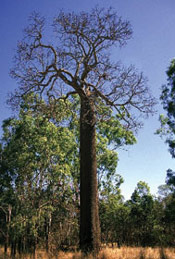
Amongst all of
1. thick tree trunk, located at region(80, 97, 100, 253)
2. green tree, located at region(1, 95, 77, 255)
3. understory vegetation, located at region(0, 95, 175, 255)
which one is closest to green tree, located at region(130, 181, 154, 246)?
understory vegetation, located at region(0, 95, 175, 255)

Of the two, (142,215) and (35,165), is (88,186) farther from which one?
(142,215)

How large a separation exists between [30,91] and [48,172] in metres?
6.77

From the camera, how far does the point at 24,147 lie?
1349 cm

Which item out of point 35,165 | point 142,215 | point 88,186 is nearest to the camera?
point 88,186

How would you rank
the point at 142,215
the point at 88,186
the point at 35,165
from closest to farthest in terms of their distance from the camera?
the point at 88,186, the point at 35,165, the point at 142,215

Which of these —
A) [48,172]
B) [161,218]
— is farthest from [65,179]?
[161,218]

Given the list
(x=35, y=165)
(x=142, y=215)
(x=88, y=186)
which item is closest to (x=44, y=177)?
(x=35, y=165)

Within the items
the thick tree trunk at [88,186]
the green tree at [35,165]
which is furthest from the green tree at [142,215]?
the thick tree trunk at [88,186]

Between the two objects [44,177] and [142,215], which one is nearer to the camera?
[44,177]

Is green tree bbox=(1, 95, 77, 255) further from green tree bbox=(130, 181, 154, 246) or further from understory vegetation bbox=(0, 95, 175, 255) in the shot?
green tree bbox=(130, 181, 154, 246)

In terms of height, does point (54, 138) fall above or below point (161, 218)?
above

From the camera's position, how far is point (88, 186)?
6016 mm

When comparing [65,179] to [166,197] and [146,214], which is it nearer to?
[146,214]

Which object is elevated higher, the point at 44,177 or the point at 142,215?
the point at 44,177
